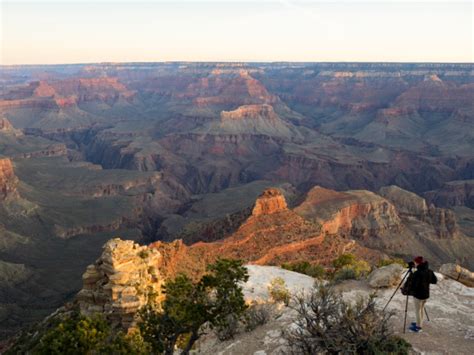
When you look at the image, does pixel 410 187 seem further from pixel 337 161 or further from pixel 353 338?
pixel 353 338

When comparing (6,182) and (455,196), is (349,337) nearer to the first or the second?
(6,182)

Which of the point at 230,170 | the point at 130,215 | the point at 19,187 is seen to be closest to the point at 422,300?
the point at 130,215

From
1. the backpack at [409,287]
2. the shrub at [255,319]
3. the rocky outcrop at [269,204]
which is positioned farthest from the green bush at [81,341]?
the rocky outcrop at [269,204]

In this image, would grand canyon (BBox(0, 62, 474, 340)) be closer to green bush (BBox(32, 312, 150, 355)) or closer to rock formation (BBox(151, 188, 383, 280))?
rock formation (BBox(151, 188, 383, 280))

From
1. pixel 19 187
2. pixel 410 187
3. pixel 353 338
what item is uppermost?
pixel 353 338

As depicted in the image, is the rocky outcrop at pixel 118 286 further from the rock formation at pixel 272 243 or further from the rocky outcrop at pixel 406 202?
the rocky outcrop at pixel 406 202
